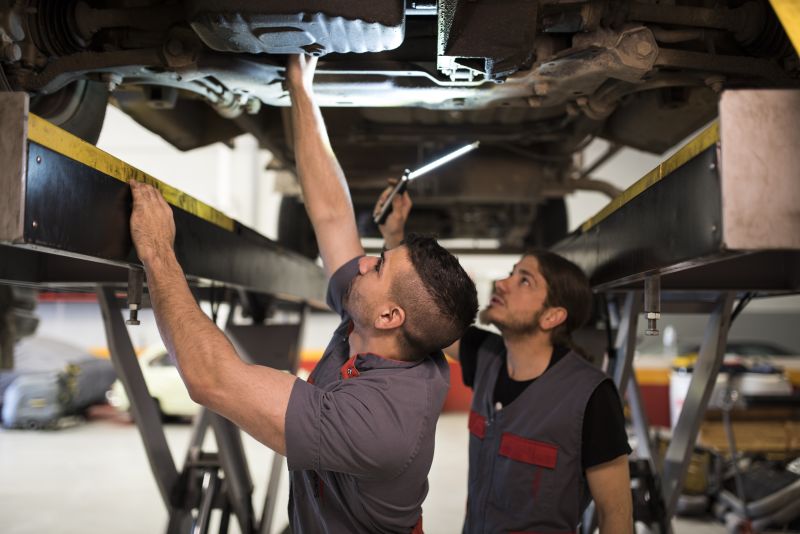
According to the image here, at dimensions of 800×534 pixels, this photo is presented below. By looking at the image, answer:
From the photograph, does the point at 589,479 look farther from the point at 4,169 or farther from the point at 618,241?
the point at 4,169

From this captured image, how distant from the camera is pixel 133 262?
1.49 metres

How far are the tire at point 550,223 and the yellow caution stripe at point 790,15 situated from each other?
3547 millimetres

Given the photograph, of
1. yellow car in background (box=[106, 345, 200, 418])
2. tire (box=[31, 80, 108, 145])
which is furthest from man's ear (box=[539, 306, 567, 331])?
yellow car in background (box=[106, 345, 200, 418])

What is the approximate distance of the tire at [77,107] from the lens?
79.5 inches

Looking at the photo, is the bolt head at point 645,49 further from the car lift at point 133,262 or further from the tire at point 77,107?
the tire at point 77,107

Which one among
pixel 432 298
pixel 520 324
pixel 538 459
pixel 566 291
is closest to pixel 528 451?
pixel 538 459

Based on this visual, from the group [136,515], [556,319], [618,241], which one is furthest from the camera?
[136,515]

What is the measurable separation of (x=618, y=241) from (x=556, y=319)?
1.68ft

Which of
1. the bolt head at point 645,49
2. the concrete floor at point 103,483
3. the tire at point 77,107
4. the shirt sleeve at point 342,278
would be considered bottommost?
the concrete floor at point 103,483

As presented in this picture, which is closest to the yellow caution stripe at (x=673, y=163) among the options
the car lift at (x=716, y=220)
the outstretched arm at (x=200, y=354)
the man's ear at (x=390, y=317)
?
the car lift at (x=716, y=220)

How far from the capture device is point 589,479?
78.4 inches

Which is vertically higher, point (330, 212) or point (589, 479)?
point (330, 212)

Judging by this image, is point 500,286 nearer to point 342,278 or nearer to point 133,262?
point 342,278

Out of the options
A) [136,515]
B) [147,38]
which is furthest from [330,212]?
[136,515]
